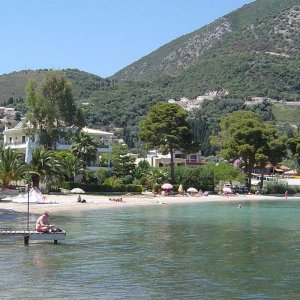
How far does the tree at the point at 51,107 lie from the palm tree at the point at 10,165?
50.3 feet

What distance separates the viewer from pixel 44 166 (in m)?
67.9

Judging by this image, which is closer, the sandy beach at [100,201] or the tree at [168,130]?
the sandy beach at [100,201]

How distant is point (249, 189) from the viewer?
10144 cm

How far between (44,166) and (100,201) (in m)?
7.01

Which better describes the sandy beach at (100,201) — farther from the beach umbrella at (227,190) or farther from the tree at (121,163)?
the tree at (121,163)

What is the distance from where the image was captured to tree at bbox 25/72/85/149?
265 ft

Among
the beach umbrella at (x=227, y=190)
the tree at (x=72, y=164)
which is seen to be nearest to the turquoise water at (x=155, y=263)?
the tree at (x=72, y=164)

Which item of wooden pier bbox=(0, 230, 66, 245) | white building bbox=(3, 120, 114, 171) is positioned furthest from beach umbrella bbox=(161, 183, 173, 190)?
wooden pier bbox=(0, 230, 66, 245)

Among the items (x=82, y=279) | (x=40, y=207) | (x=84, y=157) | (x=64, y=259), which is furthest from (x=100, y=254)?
(x=84, y=157)

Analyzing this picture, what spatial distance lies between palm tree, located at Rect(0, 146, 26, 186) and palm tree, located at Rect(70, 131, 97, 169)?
1558 centimetres

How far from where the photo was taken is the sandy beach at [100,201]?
57.5 metres

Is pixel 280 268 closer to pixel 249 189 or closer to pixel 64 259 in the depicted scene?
pixel 64 259

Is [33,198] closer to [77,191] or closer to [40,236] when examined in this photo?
[77,191]

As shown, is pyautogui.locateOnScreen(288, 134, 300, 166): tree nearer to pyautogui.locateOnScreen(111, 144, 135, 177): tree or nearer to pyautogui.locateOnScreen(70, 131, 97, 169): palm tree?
pyautogui.locateOnScreen(111, 144, 135, 177): tree
